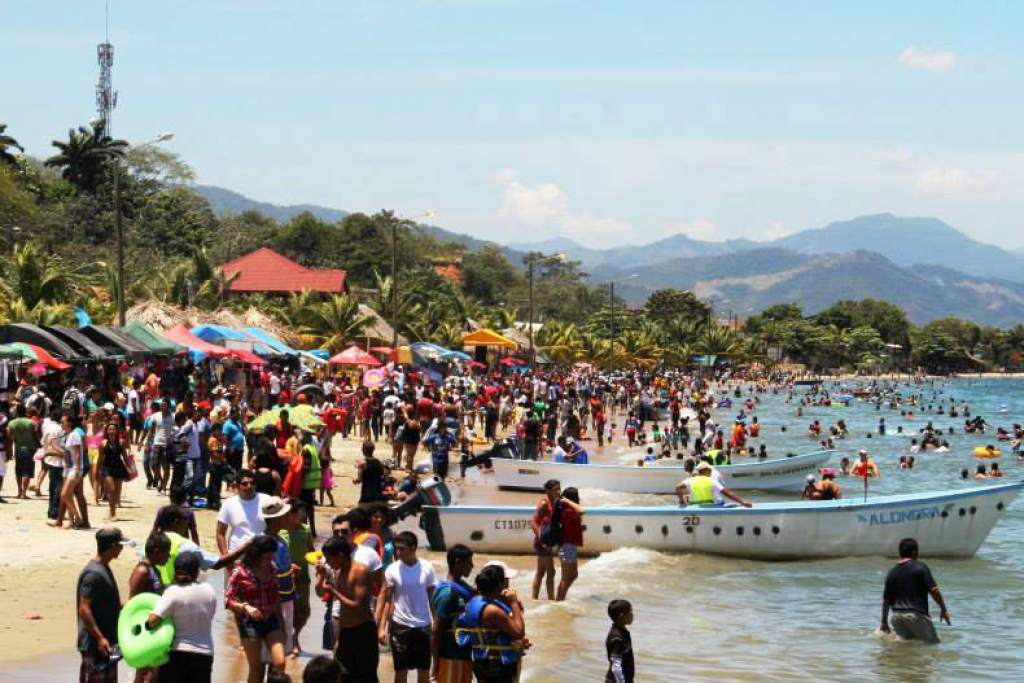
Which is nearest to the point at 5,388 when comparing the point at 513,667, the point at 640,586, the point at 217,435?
the point at 217,435

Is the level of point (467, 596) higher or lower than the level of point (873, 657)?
higher

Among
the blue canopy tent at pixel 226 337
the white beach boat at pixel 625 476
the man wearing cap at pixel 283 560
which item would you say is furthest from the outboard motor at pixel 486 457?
the man wearing cap at pixel 283 560

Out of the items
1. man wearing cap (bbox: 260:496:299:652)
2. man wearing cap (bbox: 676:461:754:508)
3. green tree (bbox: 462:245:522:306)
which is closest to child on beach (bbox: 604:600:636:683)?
man wearing cap (bbox: 260:496:299:652)

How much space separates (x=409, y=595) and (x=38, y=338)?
20.3 m

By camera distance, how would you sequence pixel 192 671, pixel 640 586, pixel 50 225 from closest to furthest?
pixel 192 671
pixel 640 586
pixel 50 225

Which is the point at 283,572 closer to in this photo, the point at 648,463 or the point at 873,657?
the point at 873,657

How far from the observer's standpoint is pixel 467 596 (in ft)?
30.8

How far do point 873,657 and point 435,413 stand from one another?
17.1 metres

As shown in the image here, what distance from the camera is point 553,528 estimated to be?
15055mm

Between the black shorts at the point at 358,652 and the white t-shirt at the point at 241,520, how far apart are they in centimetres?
184

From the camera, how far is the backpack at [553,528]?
14941 millimetres

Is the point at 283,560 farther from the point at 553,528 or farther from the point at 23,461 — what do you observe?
the point at 23,461

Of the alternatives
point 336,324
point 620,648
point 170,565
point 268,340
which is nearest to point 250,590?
point 170,565

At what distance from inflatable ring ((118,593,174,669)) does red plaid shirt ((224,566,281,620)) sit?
1129 millimetres
